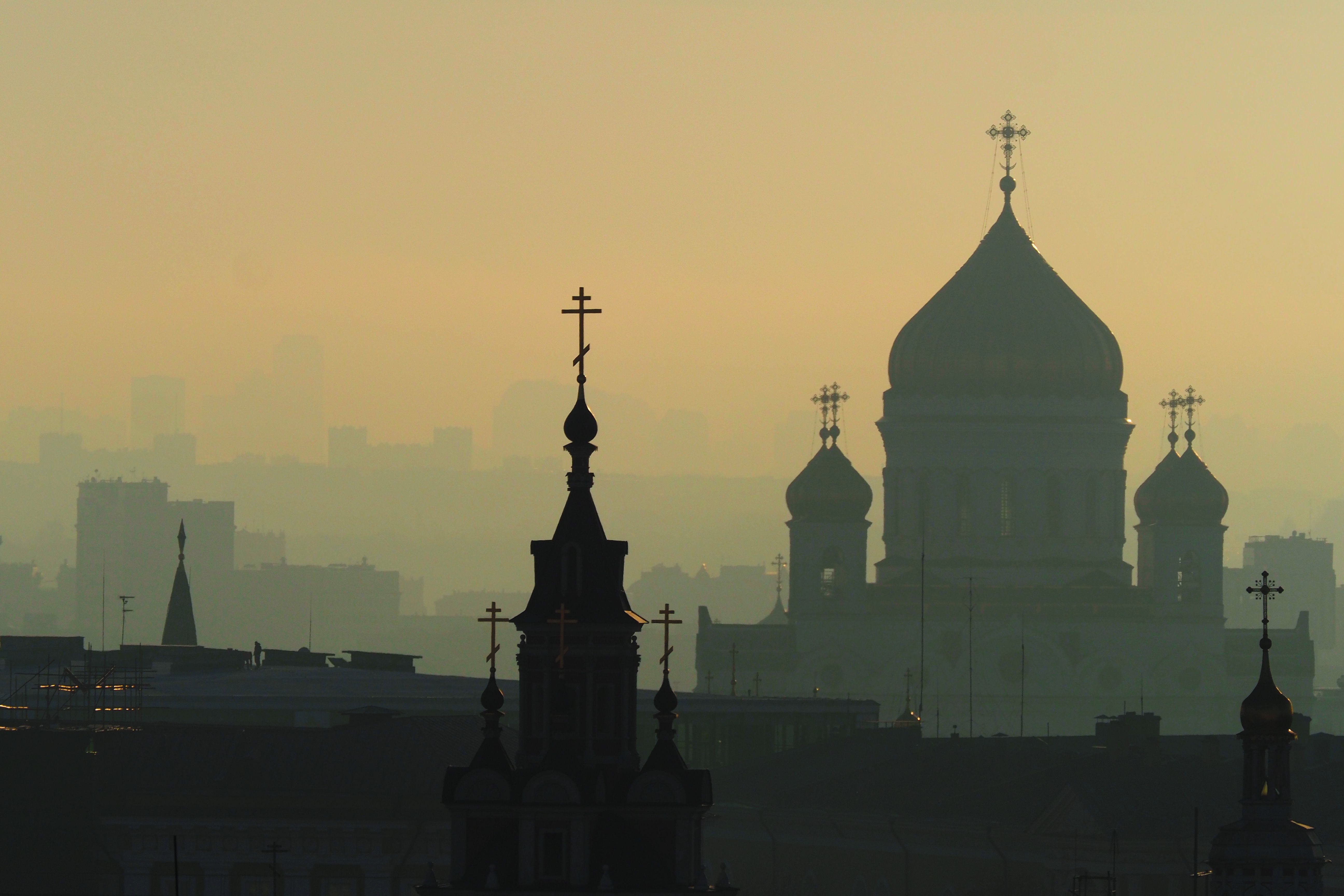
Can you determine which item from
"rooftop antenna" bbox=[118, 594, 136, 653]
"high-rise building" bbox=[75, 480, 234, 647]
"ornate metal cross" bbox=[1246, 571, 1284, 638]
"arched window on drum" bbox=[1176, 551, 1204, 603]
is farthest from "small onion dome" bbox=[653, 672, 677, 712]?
"high-rise building" bbox=[75, 480, 234, 647]

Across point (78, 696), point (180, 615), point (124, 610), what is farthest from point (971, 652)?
point (78, 696)

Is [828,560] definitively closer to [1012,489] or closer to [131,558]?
[1012,489]

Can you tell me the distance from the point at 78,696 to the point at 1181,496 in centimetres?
4494

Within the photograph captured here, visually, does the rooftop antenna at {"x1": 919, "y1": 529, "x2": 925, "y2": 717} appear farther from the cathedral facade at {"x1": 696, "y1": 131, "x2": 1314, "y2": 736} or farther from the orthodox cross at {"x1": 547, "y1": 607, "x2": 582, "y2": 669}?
the orthodox cross at {"x1": 547, "y1": 607, "x2": 582, "y2": 669}

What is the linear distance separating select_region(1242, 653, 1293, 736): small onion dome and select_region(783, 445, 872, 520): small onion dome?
253 feet

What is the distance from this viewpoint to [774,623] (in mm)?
137875

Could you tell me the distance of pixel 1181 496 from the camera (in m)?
130

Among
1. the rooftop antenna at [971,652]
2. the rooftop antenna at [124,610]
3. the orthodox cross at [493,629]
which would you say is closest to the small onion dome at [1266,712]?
the orthodox cross at [493,629]

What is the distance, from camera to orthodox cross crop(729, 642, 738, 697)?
4916 inches

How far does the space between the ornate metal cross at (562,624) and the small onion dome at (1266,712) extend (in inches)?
303

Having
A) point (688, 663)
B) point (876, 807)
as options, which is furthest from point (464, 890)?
point (688, 663)

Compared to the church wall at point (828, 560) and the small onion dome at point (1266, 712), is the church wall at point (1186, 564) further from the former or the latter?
the small onion dome at point (1266, 712)

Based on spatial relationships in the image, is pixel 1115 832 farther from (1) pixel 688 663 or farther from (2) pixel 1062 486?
(1) pixel 688 663

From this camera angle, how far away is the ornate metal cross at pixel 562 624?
157 ft
